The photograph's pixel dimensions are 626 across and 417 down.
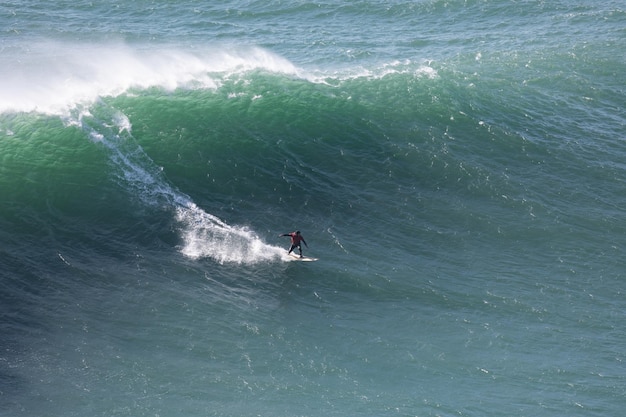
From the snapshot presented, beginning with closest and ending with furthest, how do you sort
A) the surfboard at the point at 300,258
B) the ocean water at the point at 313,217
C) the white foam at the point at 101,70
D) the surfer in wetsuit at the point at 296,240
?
the ocean water at the point at 313,217 < the surfer in wetsuit at the point at 296,240 < the surfboard at the point at 300,258 < the white foam at the point at 101,70

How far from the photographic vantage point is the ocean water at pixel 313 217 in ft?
117

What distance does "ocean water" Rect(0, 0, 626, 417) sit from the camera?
117 ft

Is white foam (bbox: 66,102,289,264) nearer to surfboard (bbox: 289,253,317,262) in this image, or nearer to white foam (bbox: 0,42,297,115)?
surfboard (bbox: 289,253,317,262)

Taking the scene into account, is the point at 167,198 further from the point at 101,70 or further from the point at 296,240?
the point at 101,70

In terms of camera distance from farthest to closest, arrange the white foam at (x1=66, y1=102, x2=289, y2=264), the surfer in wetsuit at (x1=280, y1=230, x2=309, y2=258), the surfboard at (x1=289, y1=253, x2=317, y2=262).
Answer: the white foam at (x1=66, y1=102, x2=289, y2=264) < the surfboard at (x1=289, y1=253, x2=317, y2=262) < the surfer in wetsuit at (x1=280, y1=230, x2=309, y2=258)

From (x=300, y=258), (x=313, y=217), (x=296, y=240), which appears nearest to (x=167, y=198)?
(x=313, y=217)

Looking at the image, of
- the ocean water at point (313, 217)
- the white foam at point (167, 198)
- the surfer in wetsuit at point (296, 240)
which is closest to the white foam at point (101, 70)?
the ocean water at point (313, 217)

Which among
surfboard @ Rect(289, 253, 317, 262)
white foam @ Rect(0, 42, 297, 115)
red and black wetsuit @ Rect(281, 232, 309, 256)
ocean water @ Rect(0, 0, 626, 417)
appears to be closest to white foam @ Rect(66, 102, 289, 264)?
ocean water @ Rect(0, 0, 626, 417)

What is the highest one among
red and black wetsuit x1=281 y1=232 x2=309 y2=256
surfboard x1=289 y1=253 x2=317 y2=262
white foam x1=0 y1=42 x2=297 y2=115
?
white foam x1=0 y1=42 x2=297 y2=115

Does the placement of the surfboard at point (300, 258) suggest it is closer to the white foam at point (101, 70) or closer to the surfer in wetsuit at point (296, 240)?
the surfer in wetsuit at point (296, 240)

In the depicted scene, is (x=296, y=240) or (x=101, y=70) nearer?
(x=296, y=240)

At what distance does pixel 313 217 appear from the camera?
47.5 m

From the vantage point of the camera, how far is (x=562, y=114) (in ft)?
195

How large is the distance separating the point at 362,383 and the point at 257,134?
25.1 m
